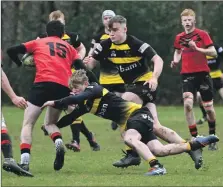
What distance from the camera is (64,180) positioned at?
875 cm

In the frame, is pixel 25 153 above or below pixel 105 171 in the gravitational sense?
above

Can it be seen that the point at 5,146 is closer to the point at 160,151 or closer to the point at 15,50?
the point at 15,50

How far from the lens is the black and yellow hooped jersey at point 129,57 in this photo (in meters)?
10.9

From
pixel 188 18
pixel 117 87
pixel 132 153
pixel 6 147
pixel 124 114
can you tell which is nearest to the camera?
pixel 6 147

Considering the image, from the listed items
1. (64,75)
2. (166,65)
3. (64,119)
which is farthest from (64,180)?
(166,65)

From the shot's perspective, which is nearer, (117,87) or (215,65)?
(117,87)

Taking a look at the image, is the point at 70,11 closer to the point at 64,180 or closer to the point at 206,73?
the point at 206,73

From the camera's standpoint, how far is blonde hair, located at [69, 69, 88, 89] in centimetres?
936

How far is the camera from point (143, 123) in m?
9.48

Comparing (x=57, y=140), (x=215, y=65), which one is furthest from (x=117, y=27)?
(x=215, y=65)

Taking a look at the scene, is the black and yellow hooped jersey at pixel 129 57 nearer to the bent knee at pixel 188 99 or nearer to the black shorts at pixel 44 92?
the black shorts at pixel 44 92

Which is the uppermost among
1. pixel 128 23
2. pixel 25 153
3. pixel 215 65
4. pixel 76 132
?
pixel 25 153

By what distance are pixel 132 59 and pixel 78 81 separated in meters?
1.91

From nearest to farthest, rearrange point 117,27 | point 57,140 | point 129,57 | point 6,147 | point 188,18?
point 6,147 < point 57,140 < point 117,27 < point 129,57 < point 188,18
